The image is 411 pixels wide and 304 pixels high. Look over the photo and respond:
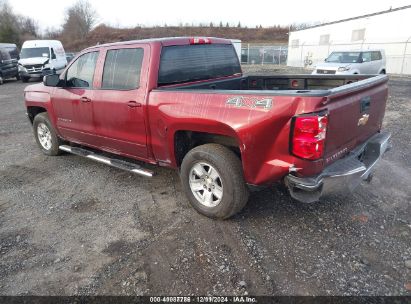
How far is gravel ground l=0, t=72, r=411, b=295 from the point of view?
8.95 feet

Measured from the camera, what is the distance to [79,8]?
67125 mm

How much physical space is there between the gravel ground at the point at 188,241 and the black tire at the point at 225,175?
0.20 meters

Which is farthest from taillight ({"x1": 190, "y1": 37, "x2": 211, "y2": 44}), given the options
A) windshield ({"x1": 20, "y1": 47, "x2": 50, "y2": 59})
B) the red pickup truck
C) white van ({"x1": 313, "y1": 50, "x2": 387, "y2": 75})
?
windshield ({"x1": 20, "y1": 47, "x2": 50, "y2": 59})

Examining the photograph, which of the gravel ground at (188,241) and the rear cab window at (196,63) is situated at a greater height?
the rear cab window at (196,63)

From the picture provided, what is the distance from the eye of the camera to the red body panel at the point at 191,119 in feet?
9.39

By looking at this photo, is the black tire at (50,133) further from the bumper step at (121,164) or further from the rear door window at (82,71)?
the rear door window at (82,71)

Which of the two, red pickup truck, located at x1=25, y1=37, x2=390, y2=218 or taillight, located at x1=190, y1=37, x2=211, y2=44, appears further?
taillight, located at x1=190, y1=37, x2=211, y2=44

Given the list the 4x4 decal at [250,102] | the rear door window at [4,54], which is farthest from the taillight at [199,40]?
the rear door window at [4,54]

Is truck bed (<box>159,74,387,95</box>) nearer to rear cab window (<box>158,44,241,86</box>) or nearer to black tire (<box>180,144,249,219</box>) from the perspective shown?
rear cab window (<box>158,44,241,86</box>)

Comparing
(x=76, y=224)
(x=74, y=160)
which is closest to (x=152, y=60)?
(x=76, y=224)

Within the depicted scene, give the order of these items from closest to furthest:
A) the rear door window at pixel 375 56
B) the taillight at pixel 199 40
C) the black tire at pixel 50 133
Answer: the taillight at pixel 199 40, the black tire at pixel 50 133, the rear door window at pixel 375 56

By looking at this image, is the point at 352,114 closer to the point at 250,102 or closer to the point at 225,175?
the point at 250,102

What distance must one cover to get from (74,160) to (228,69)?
3.15 meters

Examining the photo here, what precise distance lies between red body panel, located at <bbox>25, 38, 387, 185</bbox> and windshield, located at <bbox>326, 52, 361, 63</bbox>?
12.8 meters
